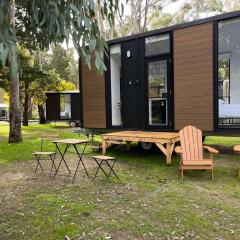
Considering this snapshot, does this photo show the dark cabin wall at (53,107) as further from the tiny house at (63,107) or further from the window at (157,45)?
the window at (157,45)

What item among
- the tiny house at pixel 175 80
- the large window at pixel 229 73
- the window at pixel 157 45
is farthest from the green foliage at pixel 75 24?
the window at pixel 157 45

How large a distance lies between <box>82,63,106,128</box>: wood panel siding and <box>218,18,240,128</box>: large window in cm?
334

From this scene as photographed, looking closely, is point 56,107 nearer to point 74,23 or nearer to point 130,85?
point 130,85

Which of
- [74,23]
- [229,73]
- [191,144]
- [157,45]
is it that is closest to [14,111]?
[157,45]

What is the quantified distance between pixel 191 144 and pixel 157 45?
3202 mm

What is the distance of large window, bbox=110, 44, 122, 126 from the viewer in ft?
30.6

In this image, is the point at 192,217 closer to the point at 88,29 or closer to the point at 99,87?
the point at 88,29

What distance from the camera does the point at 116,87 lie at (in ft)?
30.7

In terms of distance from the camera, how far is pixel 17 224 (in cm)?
367

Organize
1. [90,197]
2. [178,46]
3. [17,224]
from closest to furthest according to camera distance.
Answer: [17,224], [90,197], [178,46]

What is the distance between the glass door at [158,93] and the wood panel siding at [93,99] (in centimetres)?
149

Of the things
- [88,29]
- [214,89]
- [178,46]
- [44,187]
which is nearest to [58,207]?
[44,187]

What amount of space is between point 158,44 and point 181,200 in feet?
16.1

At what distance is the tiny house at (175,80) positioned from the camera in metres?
7.50
